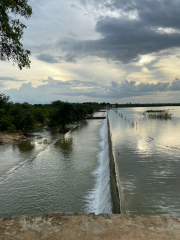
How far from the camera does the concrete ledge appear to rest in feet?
16.3

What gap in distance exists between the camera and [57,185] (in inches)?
443

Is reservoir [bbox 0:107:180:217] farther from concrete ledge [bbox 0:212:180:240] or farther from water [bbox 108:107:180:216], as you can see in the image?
concrete ledge [bbox 0:212:180:240]

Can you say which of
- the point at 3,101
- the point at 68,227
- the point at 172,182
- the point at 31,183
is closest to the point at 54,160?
the point at 31,183

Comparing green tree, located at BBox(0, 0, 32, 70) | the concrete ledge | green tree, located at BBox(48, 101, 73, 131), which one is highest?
green tree, located at BBox(0, 0, 32, 70)

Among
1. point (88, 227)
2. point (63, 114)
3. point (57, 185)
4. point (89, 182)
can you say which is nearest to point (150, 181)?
point (89, 182)

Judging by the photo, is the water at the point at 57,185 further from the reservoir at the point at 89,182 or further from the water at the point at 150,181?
the water at the point at 150,181

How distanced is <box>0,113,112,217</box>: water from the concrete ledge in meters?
1.76

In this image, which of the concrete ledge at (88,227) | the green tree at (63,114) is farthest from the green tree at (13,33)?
the green tree at (63,114)

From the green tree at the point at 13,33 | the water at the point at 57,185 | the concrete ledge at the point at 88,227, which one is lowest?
the water at the point at 57,185

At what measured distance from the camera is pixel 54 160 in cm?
1644

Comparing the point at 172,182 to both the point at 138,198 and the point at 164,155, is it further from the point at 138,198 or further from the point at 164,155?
the point at 164,155

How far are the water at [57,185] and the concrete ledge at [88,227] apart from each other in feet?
5.78

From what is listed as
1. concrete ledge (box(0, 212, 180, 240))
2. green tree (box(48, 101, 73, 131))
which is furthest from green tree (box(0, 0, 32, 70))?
green tree (box(48, 101, 73, 131))

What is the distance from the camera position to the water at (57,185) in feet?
Answer: 28.8
